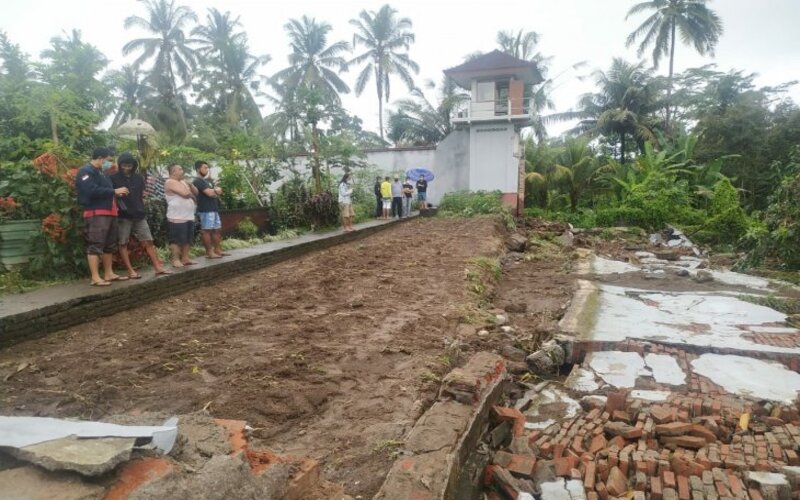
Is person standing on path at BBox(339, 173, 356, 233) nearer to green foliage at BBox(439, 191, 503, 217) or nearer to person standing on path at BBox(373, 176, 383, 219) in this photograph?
person standing on path at BBox(373, 176, 383, 219)

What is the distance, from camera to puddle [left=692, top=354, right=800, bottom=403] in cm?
362

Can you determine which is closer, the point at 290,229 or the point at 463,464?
the point at 463,464

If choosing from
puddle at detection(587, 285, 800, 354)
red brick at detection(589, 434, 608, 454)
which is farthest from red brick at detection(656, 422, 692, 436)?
puddle at detection(587, 285, 800, 354)

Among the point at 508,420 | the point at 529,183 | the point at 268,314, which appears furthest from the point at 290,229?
the point at 529,183

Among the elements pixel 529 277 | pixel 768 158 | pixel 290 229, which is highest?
pixel 768 158

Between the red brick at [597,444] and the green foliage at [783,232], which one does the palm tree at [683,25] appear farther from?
the red brick at [597,444]

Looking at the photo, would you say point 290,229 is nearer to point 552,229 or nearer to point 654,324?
point 654,324

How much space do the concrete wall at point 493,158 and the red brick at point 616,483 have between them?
761 inches

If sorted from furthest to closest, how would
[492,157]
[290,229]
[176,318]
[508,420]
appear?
[492,157] < [290,229] < [176,318] < [508,420]

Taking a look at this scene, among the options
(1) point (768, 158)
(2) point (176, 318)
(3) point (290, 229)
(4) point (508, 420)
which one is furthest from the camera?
(1) point (768, 158)

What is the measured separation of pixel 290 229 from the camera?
37.8 feet

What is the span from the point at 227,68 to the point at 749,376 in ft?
109

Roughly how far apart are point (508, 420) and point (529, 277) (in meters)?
6.22

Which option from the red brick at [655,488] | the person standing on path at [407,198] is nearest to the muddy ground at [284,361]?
the red brick at [655,488]
